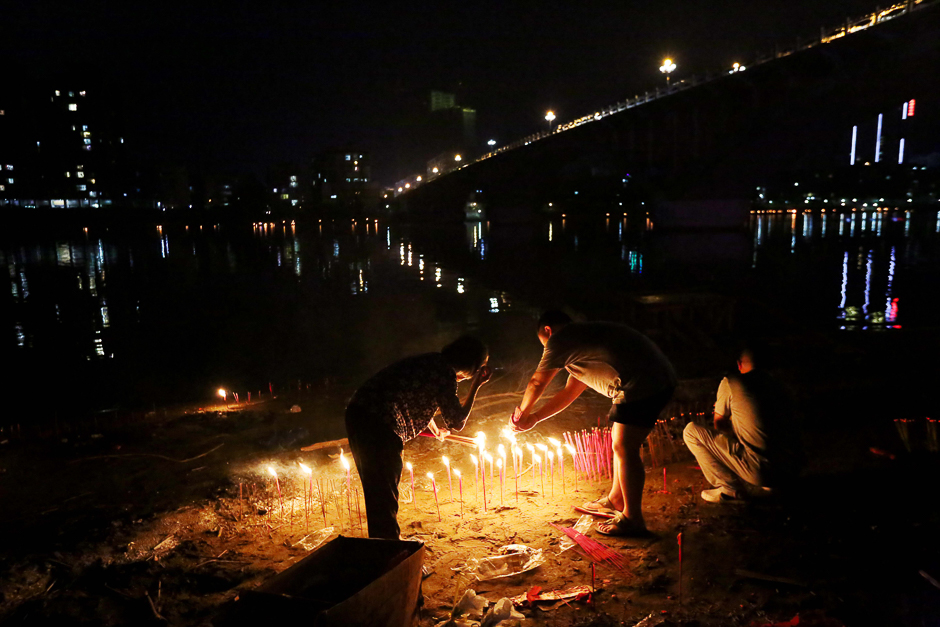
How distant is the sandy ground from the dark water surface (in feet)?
16.5

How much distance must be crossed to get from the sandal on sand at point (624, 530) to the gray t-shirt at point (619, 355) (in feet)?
3.78

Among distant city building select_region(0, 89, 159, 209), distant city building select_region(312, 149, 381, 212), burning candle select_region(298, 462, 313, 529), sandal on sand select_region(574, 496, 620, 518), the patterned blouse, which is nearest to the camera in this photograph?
the patterned blouse

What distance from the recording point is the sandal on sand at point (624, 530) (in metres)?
5.62

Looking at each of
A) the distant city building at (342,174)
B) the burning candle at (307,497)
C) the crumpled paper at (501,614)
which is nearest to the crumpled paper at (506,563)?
the crumpled paper at (501,614)

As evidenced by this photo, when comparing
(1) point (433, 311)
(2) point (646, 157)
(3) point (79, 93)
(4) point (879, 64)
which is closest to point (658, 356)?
(1) point (433, 311)

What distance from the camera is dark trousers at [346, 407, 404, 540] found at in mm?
4582

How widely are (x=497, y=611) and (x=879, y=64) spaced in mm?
48390

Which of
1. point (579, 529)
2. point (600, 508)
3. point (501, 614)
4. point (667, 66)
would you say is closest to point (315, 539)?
point (501, 614)

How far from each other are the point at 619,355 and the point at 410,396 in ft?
5.81

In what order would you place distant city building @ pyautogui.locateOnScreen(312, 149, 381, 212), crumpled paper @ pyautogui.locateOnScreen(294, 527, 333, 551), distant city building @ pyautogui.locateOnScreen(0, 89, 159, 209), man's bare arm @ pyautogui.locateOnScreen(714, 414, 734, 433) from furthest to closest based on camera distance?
1. distant city building @ pyautogui.locateOnScreen(312, 149, 381, 212)
2. distant city building @ pyautogui.locateOnScreen(0, 89, 159, 209)
3. man's bare arm @ pyautogui.locateOnScreen(714, 414, 734, 433)
4. crumpled paper @ pyautogui.locateOnScreen(294, 527, 333, 551)

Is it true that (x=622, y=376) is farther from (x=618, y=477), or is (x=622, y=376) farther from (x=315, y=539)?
(x=315, y=539)

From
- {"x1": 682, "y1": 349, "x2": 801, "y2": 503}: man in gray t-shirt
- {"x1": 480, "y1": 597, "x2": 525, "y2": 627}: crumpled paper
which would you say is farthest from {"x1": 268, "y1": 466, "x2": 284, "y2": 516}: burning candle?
{"x1": 682, "y1": 349, "x2": 801, "y2": 503}: man in gray t-shirt

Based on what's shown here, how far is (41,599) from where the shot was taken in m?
4.71

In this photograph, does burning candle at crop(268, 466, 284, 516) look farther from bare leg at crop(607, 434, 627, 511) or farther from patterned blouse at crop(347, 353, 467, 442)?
bare leg at crop(607, 434, 627, 511)
